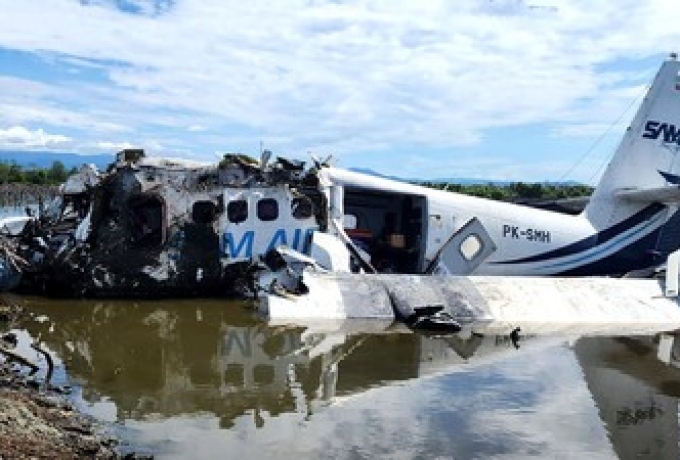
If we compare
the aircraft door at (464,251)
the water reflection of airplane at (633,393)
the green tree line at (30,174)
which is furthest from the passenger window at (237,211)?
the green tree line at (30,174)

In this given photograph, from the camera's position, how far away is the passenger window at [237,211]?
14.9m

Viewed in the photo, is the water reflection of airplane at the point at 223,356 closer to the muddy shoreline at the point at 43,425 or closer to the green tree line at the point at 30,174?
the muddy shoreline at the point at 43,425

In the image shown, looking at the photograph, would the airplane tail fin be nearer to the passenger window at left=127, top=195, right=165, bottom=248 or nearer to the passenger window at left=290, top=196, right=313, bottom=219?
the passenger window at left=290, top=196, right=313, bottom=219

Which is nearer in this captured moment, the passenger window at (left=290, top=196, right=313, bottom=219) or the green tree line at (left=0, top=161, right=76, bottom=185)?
the passenger window at (left=290, top=196, right=313, bottom=219)

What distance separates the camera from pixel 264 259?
14.7 metres

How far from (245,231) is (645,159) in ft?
32.4

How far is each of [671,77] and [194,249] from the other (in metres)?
11.7

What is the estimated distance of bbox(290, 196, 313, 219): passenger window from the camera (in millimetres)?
15156

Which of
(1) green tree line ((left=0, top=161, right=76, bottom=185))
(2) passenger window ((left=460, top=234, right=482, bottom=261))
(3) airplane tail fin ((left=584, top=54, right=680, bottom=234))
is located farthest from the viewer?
(1) green tree line ((left=0, top=161, right=76, bottom=185))

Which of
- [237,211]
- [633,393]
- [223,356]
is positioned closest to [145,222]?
[237,211]

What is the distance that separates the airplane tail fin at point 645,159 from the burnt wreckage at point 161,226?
755cm

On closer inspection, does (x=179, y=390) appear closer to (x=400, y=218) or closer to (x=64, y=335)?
(x=64, y=335)

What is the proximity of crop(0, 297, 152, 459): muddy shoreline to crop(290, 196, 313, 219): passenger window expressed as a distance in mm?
7403

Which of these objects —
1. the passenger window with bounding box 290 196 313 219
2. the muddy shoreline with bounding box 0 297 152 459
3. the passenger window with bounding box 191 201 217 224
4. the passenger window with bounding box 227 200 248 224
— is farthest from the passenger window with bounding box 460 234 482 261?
the muddy shoreline with bounding box 0 297 152 459
